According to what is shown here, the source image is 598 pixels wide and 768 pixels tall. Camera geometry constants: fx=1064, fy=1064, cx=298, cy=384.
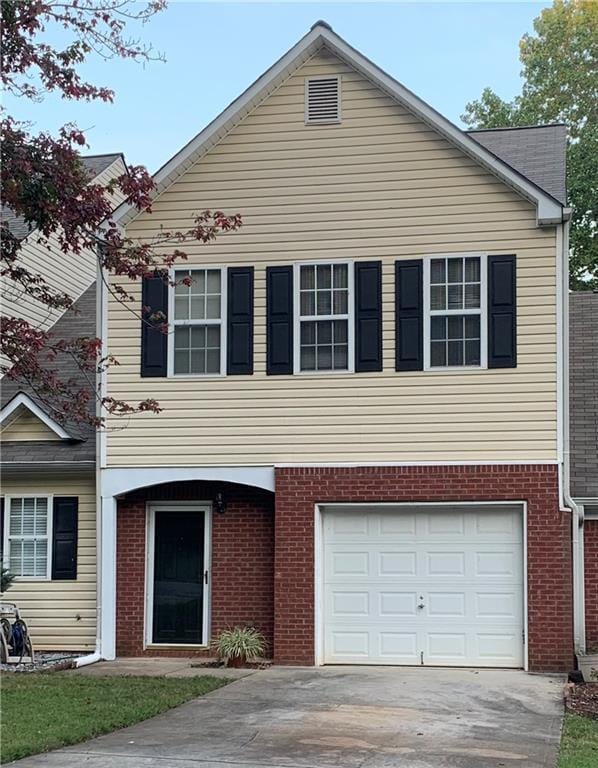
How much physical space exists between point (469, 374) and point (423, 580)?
289 centimetres

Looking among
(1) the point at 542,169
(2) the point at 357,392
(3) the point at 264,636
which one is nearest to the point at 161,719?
(3) the point at 264,636

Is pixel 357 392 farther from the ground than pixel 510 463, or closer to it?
farther from the ground

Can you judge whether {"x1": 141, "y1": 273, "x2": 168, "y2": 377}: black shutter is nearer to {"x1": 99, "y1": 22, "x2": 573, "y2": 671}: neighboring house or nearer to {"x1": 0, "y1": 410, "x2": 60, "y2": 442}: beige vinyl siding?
{"x1": 99, "y1": 22, "x2": 573, "y2": 671}: neighboring house

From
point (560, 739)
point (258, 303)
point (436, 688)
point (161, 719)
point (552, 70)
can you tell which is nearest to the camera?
point (560, 739)

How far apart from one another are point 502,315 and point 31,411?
7300 millimetres

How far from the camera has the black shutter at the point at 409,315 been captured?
1466 centimetres

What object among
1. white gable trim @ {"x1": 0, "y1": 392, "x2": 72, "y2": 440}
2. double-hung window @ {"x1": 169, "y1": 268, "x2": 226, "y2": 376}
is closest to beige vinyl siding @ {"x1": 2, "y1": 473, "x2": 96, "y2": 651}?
white gable trim @ {"x1": 0, "y1": 392, "x2": 72, "y2": 440}

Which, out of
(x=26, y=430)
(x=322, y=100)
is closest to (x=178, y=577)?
(x=26, y=430)

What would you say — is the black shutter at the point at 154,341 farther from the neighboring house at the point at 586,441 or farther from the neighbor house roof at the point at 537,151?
the neighboring house at the point at 586,441

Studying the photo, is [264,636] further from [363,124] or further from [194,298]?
[363,124]

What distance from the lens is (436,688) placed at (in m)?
A: 12.4

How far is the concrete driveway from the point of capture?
856 cm

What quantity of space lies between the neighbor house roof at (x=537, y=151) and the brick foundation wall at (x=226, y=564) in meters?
6.17

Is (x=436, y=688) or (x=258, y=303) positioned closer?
(x=436, y=688)
